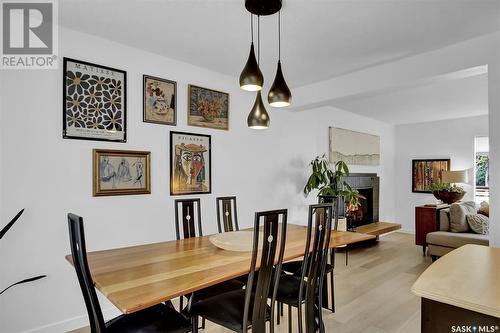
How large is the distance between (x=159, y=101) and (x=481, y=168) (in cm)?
647

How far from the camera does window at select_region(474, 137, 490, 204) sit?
614 cm

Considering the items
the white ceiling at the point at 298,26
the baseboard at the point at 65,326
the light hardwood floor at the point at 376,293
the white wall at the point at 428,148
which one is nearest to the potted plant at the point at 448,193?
the white wall at the point at 428,148

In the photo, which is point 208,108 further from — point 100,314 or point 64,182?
point 100,314

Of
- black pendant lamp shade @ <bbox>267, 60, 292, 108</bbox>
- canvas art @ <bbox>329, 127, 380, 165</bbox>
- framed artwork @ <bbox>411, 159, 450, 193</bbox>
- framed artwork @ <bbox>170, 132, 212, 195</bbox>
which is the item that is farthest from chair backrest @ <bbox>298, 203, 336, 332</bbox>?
framed artwork @ <bbox>411, 159, 450, 193</bbox>

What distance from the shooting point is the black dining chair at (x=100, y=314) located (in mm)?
1439

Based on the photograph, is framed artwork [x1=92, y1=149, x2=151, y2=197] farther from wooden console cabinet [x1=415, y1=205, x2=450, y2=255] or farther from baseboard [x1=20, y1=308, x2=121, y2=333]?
wooden console cabinet [x1=415, y1=205, x2=450, y2=255]

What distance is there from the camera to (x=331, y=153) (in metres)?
5.35

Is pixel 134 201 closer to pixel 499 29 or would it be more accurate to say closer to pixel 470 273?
pixel 470 273

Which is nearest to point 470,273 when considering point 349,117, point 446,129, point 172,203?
point 172,203

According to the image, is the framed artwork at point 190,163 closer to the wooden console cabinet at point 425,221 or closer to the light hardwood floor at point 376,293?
the light hardwood floor at point 376,293

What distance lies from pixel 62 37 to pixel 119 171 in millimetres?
1229

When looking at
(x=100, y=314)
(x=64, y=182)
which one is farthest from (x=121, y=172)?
(x=100, y=314)

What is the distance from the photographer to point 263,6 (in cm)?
215

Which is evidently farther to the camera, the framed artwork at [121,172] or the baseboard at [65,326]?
the framed artwork at [121,172]
